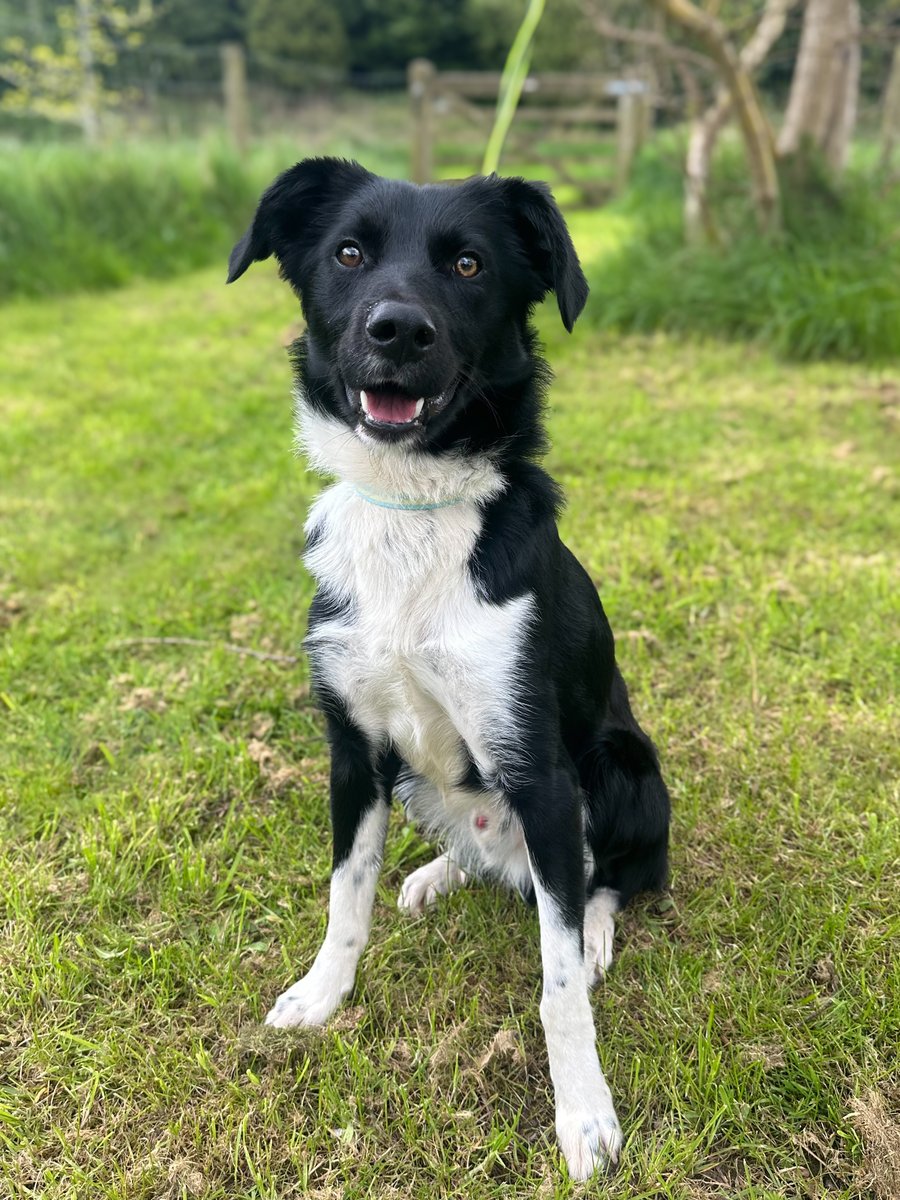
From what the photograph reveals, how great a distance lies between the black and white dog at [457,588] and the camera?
1.70m

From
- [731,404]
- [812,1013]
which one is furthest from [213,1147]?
[731,404]

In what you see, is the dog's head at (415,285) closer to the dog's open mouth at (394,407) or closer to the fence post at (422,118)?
the dog's open mouth at (394,407)

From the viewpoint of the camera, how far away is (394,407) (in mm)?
1745

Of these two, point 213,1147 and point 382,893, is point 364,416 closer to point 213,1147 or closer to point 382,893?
point 382,893

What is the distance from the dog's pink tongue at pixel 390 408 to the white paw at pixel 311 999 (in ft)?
3.78

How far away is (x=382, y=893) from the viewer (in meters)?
2.23

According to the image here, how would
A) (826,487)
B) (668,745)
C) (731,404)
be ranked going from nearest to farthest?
(668,745)
(826,487)
(731,404)

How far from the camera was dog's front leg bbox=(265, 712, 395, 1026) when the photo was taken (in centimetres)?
191

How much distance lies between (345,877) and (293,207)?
1.45 metres

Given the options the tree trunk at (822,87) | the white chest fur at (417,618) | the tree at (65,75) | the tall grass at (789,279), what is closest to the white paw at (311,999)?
the white chest fur at (417,618)

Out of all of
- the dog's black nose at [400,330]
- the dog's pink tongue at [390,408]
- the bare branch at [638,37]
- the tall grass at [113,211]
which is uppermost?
the bare branch at [638,37]

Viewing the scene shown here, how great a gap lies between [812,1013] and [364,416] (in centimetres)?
149

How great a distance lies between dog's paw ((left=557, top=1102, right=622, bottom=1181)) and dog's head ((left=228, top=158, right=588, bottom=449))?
1.28m

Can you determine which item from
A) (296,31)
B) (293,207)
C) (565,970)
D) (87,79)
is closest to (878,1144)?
(565,970)
